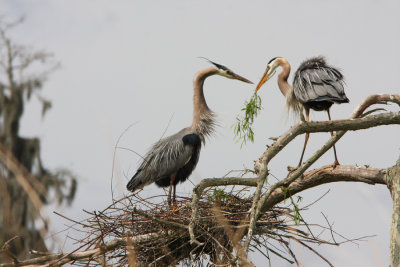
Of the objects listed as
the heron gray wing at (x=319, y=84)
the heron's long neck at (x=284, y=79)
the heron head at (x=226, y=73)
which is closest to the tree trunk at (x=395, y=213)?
the heron gray wing at (x=319, y=84)

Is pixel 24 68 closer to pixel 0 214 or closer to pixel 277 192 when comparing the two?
pixel 277 192

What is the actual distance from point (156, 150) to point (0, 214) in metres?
4.91

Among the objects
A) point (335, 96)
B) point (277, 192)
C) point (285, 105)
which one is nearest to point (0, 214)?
point (277, 192)

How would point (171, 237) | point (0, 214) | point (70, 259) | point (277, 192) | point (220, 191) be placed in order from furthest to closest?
1. point (220, 191)
2. point (171, 237)
3. point (277, 192)
4. point (70, 259)
5. point (0, 214)

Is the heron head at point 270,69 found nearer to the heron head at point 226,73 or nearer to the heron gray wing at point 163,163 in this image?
the heron head at point 226,73

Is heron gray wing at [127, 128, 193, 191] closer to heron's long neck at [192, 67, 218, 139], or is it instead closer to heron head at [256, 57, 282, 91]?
heron's long neck at [192, 67, 218, 139]

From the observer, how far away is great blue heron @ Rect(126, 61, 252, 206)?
24.6 feet

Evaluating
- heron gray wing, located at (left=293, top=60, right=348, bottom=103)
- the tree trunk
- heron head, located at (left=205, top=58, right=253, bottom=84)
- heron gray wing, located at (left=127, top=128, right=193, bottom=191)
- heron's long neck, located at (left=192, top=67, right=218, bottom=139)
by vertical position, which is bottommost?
the tree trunk

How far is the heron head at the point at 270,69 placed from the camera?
7.71 metres

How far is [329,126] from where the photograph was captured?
3.53 meters

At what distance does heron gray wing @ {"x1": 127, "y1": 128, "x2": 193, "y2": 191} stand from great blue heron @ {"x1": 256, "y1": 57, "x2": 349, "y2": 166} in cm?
160

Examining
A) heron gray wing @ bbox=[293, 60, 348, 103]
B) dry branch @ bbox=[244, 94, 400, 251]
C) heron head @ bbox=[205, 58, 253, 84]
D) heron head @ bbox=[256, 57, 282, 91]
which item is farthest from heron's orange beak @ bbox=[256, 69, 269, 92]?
dry branch @ bbox=[244, 94, 400, 251]

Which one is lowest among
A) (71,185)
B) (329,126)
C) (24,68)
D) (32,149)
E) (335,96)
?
(329,126)

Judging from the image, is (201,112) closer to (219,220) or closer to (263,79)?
(263,79)
